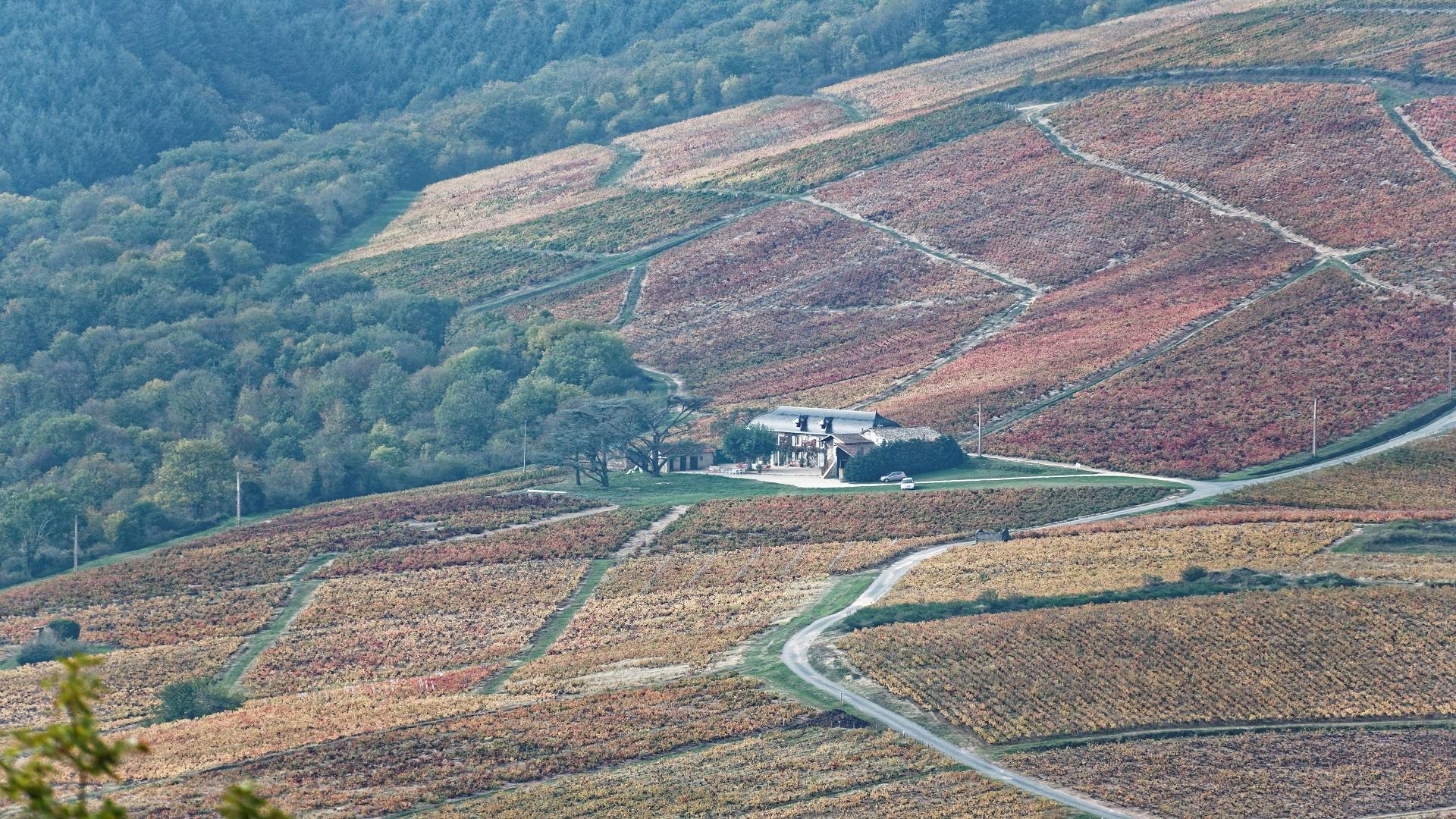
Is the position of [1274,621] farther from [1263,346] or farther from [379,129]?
[379,129]

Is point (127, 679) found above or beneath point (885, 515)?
above

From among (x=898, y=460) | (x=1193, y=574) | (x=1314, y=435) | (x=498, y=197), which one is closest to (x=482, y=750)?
(x=1193, y=574)

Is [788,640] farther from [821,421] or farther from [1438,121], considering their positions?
[1438,121]

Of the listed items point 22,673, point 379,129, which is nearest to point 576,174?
point 379,129

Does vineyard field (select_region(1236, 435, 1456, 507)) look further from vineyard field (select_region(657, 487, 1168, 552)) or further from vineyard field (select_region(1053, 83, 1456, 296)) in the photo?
vineyard field (select_region(1053, 83, 1456, 296))

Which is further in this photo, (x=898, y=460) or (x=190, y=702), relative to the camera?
(x=898, y=460)

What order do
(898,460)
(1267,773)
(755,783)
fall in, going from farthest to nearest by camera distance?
(898,460), (755,783), (1267,773)

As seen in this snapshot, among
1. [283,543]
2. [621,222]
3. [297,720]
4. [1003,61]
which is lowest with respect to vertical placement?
[283,543]

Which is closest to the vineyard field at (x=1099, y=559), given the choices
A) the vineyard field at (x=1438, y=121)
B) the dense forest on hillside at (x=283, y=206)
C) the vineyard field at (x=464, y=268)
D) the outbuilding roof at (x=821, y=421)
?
the outbuilding roof at (x=821, y=421)
